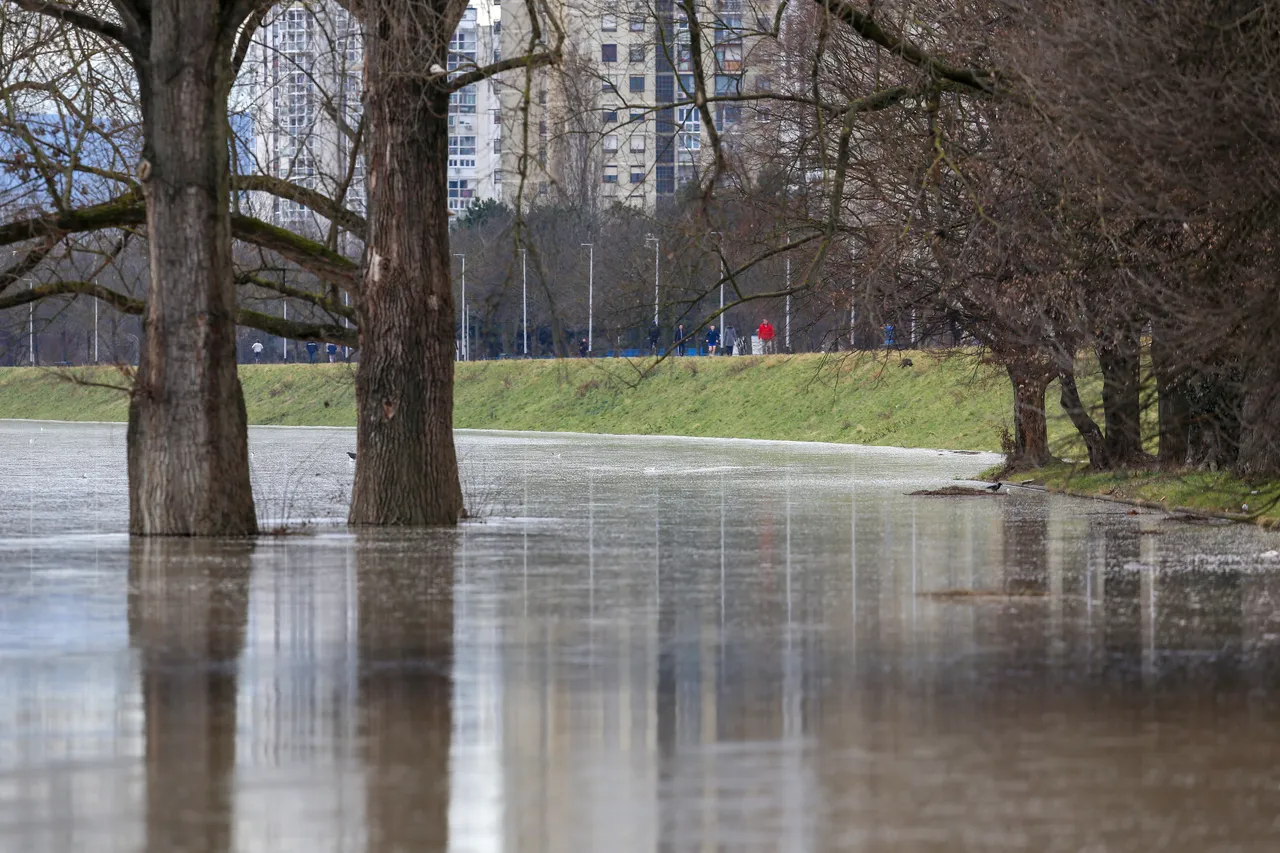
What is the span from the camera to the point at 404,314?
2286cm

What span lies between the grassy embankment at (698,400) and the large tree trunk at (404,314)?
2610cm

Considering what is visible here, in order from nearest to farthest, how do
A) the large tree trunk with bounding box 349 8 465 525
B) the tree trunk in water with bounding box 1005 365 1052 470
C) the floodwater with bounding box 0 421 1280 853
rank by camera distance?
the floodwater with bounding box 0 421 1280 853 < the large tree trunk with bounding box 349 8 465 525 < the tree trunk in water with bounding box 1005 365 1052 470

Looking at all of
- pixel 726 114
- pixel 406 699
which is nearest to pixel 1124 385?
pixel 406 699

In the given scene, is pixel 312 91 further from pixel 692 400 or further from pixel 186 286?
pixel 692 400

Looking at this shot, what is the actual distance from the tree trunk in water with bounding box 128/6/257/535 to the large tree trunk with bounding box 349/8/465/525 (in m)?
1.96

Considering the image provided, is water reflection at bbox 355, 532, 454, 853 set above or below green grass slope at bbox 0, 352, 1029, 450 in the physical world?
below

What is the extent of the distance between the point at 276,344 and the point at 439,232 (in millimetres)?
117779

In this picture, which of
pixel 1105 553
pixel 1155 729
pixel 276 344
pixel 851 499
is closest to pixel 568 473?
pixel 851 499

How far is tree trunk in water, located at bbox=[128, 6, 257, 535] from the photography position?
69.3 ft

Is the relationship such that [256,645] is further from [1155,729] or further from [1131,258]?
[1131,258]

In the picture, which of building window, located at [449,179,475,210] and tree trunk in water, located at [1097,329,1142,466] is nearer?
tree trunk in water, located at [1097,329,1142,466]

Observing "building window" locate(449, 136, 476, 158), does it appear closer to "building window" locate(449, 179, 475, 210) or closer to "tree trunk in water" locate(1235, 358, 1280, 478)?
"building window" locate(449, 179, 475, 210)

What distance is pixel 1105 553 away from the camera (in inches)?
778

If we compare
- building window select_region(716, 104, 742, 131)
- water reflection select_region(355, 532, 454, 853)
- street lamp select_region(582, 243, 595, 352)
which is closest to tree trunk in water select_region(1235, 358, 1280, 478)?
water reflection select_region(355, 532, 454, 853)
